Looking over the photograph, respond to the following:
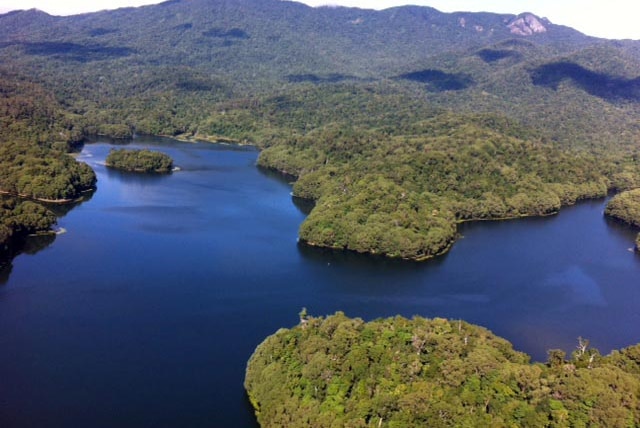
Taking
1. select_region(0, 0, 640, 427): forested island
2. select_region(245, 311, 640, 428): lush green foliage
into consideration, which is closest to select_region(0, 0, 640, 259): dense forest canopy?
select_region(0, 0, 640, 427): forested island

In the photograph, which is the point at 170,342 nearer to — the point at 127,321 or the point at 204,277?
the point at 127,321

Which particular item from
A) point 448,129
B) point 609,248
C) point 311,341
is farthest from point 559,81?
point 311,341

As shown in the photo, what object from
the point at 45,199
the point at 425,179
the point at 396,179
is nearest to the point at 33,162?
the point at 45,199

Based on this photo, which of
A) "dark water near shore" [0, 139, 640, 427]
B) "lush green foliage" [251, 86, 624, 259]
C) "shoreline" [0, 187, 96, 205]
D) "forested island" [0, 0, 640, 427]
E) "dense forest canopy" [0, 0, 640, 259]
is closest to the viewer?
"forested island" [0, 0, 640, 427]

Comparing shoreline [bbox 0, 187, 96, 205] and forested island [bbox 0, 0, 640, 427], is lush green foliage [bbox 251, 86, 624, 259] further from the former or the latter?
shoreline [bbox 0, 187, 96, 205]

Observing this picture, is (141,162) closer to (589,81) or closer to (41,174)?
(41,174)

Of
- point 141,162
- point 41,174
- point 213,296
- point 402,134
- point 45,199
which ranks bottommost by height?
point 213,296
